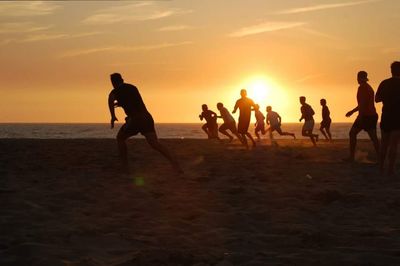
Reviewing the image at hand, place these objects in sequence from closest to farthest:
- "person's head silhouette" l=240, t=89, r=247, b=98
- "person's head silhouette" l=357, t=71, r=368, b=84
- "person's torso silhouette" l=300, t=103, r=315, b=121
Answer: "person's head silhouette" l=357, t=71, r=368, b=84
"person's head silhouette" l=240, t=89, r=247, b=98
"person's torso silhouette" l=300, t=103, r=315, b=121

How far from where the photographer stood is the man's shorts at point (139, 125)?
31.9 feet

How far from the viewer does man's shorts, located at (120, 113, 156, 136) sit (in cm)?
971

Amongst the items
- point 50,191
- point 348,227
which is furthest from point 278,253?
point 50,191

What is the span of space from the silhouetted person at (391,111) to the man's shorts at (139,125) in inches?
147

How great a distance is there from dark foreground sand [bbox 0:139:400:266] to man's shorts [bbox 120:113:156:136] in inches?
27.9

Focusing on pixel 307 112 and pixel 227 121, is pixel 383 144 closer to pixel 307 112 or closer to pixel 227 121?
pixel 227 121

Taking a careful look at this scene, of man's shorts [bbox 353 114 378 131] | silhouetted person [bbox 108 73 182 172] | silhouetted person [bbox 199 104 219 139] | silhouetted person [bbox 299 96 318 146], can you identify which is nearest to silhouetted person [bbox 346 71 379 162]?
man's shorts [bbox 353 114 378 131]

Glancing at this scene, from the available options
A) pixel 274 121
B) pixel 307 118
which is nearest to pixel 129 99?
pixel 307 118

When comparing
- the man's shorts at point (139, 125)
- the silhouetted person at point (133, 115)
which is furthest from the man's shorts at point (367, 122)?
the man's shorts at point (139, 125)

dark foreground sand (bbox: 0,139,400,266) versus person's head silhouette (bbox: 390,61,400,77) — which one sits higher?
person's head silhouette (bbox: 390,61,400,77)

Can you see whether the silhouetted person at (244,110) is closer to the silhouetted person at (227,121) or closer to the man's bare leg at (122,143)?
the silhouetted person at (227,121)

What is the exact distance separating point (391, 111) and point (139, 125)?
4.02 metres

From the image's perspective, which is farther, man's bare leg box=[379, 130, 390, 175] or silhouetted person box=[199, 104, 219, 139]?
silhouetted person box=[199, 104, 219, 139]

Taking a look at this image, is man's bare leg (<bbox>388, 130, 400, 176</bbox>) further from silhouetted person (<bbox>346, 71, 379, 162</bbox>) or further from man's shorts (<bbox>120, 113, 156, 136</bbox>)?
man's shorts (<bbox>120, 113, 156, 136</bbox>)
